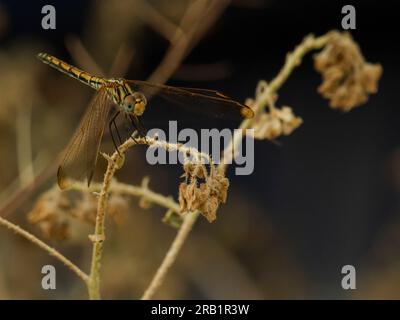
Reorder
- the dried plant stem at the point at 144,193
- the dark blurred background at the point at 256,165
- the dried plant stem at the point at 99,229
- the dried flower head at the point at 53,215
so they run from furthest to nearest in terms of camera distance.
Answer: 1. the dark blurred background at the point at 256,165
2. the dried flower head at the point at 53,215
3. the dried plant stem at the point at 144,193
4. the dried plant stem at the point at 99,229

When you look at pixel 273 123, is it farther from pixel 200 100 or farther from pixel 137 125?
pixel 137 125

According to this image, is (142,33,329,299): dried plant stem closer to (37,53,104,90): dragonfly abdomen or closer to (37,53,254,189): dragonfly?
(37,53,254,189): dragonfly

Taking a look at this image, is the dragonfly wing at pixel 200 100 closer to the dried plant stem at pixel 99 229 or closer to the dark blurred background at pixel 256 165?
the dried plant stem at pixel 99 229

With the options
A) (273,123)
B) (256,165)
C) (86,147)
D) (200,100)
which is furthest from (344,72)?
(256,165)

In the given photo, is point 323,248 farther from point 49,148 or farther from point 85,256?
point 49,148

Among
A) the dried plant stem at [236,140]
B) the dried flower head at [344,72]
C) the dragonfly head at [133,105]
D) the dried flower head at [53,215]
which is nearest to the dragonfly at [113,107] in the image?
the dragonfly head at [133,105]

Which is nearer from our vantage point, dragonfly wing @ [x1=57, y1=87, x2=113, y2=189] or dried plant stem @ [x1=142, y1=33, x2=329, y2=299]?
dragonfly wing @ [x1=57, y1=87, x2=113, y2=189]

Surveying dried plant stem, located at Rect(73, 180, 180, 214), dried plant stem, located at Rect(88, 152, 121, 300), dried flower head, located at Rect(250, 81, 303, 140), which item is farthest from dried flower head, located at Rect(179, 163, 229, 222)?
dried flower head, located at Rect(250, 81, 303, 140)
